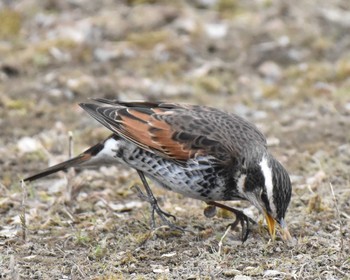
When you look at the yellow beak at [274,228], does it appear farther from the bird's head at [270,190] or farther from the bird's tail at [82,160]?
the bird's tail at [82,160]

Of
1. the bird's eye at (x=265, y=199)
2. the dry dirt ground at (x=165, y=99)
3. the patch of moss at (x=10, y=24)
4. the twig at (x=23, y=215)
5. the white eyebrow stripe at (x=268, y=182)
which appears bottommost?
the patch of moss at (x=10, y=24)

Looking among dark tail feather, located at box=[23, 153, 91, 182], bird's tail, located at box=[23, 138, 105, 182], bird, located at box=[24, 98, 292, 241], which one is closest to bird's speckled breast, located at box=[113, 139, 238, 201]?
bird, located at box=[24, 98, 292, 241]

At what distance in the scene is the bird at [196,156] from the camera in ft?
22.3

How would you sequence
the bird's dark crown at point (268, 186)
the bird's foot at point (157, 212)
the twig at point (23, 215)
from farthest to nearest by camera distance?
the bird's foot at point (157, 212), the twig at point (23, 215), the bird's dark crown at point (268, 186)

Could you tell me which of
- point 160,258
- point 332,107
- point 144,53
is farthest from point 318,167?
point 144,53

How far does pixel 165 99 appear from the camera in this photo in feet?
36.6

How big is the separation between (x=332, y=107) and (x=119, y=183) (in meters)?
3.35

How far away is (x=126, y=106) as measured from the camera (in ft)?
25.8

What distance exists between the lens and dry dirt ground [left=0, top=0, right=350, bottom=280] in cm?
667

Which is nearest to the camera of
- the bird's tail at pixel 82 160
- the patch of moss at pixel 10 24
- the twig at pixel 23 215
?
the twig at pixel 23 215

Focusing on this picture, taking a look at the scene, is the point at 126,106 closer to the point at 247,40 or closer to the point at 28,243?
the point at 28,243

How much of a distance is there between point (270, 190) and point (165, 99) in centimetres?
471

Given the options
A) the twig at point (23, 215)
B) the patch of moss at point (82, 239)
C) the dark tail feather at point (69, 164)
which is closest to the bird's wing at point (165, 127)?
the dark tail feather at point (69, 164)

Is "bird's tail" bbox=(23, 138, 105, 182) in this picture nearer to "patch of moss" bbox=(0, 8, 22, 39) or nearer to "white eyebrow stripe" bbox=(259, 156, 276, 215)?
"white eyebrow stripe" bbox=(259, 156, 276, 215)
